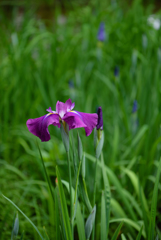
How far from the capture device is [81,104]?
80.7 inches

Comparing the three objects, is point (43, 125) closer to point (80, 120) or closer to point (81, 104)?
point (80, 120)

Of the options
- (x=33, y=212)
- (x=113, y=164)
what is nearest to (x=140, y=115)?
(x=113, y=164)

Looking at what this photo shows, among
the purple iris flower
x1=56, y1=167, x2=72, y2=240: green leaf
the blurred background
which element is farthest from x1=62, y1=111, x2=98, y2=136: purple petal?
the blurred background

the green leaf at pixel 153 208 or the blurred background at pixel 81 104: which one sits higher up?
the blurred background at pixel 81 104

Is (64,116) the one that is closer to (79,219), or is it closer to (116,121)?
(79,219)

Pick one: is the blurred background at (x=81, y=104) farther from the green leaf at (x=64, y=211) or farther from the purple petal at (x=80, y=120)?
the purple petal at (x=80, y=120)

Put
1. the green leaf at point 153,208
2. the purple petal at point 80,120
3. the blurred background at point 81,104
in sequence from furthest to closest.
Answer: the blurred background at point 81,104
the green leaf at point 153,208
the purple petal at point 80,120

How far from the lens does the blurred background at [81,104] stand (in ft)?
5.18

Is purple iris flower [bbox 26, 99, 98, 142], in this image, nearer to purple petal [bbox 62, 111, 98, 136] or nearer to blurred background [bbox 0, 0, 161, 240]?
purple petal [bbox 62, 111, 98, 136]

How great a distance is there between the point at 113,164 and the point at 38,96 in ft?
3.42

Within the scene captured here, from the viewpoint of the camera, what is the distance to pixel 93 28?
10.5ft

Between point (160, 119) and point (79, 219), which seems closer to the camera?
point (79, 219)

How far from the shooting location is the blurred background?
5.18ft

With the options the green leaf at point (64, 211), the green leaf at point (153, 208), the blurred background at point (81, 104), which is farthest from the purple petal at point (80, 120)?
the blurred background at point (81, 104)
